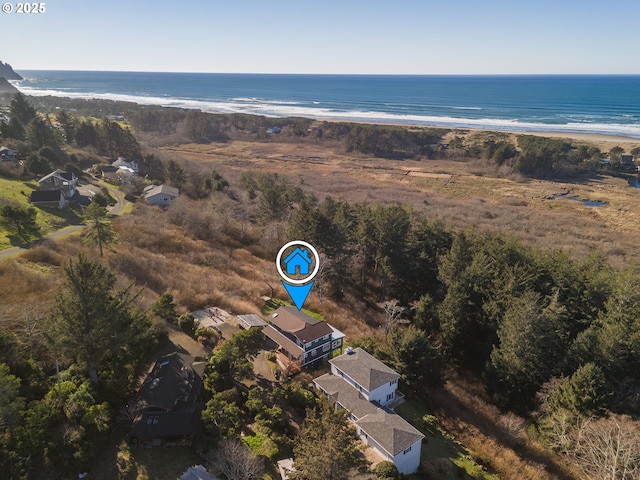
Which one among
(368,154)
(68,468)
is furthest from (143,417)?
(368,154)

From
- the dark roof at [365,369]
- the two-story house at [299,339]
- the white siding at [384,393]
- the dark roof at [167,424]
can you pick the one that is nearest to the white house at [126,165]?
the two-story house at [299,339]

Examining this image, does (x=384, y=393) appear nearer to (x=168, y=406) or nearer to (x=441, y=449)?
(x=441, y=449)

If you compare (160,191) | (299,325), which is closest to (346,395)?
(299,325)

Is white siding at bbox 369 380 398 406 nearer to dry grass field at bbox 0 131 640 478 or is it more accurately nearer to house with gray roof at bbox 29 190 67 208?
dry grass field at bbox 0 131 640 478

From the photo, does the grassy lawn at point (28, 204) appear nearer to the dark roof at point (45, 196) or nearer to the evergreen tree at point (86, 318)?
the dark roof at point (45, 196)

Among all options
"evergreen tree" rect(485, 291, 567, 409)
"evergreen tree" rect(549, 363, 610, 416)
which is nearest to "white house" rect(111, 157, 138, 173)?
"evergreen tree" rect(485, 291, 567, 409)

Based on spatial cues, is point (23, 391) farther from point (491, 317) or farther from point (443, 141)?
point (443, 141)

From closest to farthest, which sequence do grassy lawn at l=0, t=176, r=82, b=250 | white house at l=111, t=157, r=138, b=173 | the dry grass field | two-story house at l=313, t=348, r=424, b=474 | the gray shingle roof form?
1. two-story house at l=313, t=348, r=424, b=474
2. the gray shingle roof
3. the dry grass field
4. grassy lawn at l=0, t=176, r=82, b=250
5. white house at l=111, t=157, r=138, b=173
